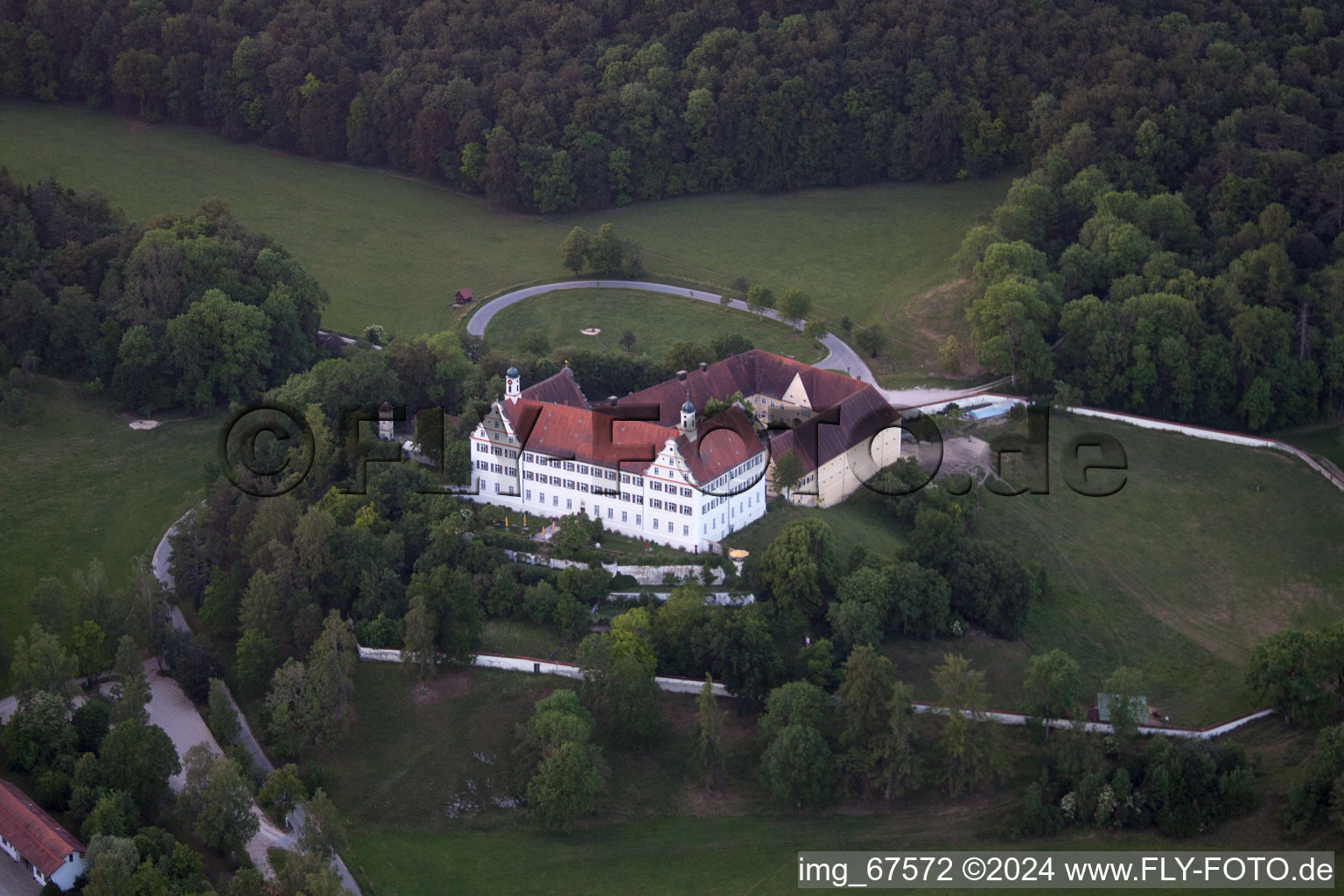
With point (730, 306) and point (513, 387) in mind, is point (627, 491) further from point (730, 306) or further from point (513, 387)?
point (730, 306)

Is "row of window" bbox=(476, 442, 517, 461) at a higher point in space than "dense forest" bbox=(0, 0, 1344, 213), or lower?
lower

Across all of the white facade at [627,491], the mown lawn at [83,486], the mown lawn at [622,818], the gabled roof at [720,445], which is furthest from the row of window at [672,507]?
the mown lawn at [83,486]

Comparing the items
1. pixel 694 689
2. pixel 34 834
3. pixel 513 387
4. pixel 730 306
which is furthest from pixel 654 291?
pixel 34 834

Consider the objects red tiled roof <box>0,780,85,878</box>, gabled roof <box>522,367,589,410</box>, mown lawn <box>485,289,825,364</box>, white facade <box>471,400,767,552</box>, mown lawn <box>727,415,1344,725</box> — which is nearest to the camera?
red tiled roof <box>0,780,85,878</box>

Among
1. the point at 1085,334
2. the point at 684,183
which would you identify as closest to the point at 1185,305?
the point at 1085,334

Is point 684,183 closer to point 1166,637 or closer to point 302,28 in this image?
point 302,28

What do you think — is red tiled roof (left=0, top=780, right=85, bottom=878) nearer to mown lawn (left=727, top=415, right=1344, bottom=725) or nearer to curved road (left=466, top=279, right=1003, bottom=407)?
mown lawn (left=727, top=415, right=1344, bottom=725)

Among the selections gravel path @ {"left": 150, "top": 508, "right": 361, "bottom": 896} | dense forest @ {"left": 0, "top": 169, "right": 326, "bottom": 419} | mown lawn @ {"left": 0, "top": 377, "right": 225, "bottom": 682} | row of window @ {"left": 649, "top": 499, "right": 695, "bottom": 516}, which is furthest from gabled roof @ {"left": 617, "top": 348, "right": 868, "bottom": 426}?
dense forest @ {"left": 0, "top": 169, "right": 326, "bottom": 419}
